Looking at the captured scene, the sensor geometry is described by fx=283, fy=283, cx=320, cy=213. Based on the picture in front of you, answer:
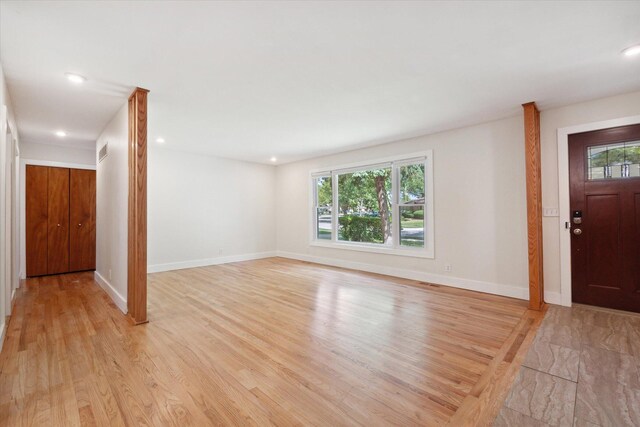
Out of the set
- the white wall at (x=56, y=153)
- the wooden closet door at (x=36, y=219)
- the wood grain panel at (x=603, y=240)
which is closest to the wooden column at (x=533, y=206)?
the wood grain panel at (x=603, y=240)

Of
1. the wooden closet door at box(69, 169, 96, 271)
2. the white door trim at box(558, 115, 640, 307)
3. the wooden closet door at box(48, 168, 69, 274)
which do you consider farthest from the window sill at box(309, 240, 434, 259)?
the wooden closet door at box(48, 168, 69, 274)

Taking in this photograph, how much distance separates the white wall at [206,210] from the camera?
5.71m

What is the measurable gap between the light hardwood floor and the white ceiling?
8.29 feet

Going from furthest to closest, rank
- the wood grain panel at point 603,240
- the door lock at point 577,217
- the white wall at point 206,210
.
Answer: the white wall at point 206,210, the door lock at point 577,217, the wood grain panel at point 603,240

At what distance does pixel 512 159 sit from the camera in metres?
3.97

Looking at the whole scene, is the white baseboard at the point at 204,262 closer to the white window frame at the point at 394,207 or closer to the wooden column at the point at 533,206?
the white window frame at the point at 394,207

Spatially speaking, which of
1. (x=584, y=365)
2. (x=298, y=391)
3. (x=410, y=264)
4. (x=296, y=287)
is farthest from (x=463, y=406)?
(x=410, y=264)

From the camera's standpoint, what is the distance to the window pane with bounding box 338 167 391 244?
557 centimetres

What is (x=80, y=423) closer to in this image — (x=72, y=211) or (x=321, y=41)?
(x=321, y=41)

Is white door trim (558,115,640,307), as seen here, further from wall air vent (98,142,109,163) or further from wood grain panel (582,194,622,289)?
wall air vent (98,142,109,163)

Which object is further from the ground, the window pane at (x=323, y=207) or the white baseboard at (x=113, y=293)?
the window pane at (x=323, y=207)

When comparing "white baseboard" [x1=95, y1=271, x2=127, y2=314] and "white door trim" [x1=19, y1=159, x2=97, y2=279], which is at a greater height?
"white door trim" [x1=19, y1=159, x2=97, y2=279]

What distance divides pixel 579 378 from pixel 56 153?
322 inches

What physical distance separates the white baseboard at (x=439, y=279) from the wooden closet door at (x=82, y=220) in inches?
187
